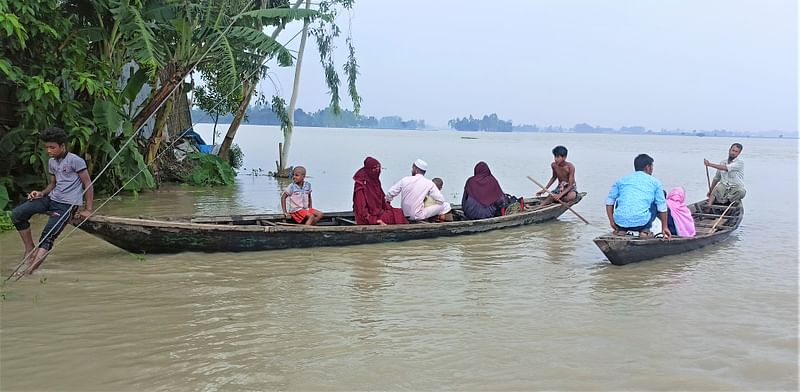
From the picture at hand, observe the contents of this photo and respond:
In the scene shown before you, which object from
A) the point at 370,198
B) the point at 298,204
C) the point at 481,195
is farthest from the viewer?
the point at 481,195

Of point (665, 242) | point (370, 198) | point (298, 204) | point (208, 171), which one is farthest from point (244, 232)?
point (208, 171)

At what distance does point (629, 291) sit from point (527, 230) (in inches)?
145

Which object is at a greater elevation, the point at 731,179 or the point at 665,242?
the point at 731,179

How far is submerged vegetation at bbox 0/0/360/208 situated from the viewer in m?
8.41

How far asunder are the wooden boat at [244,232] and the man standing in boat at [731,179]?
145 inches

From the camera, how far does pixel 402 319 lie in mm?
5051

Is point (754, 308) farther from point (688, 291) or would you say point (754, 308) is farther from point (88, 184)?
point (88, 184)

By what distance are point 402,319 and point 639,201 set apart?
335 centimetres

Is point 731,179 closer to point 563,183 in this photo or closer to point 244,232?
point 563,183

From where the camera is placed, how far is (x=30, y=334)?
14.2 ft

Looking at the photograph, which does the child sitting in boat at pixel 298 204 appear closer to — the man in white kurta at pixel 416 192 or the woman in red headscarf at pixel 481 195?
the man in white kurta at pixel 416 192

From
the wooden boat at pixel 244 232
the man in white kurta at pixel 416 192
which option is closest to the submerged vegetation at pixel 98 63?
the wooden boat at pixel 244 232

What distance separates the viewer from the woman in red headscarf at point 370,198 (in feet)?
26.2

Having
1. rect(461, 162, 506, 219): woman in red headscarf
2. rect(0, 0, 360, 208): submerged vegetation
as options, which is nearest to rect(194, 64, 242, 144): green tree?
rect(0, 0, 360, 208): submerged vegetation
